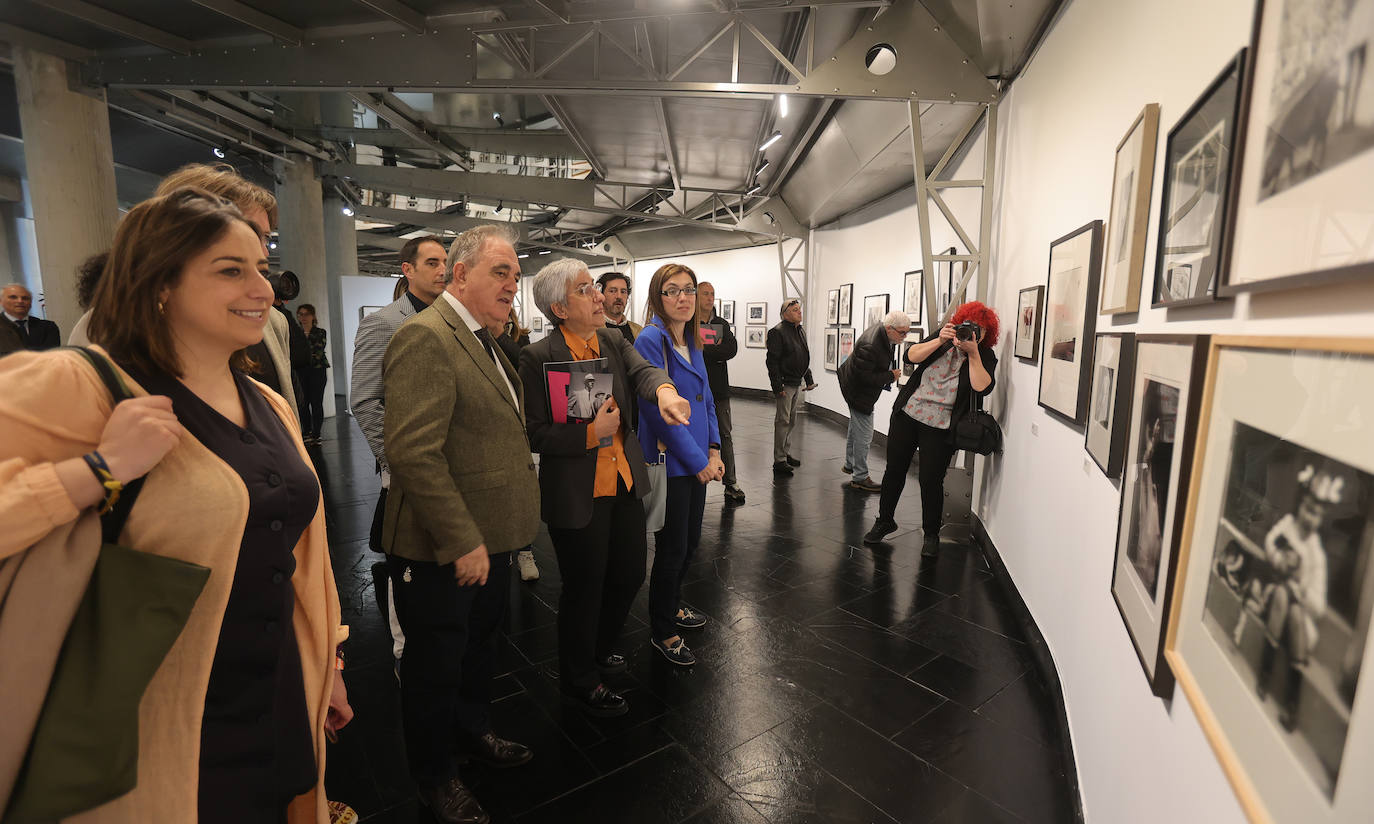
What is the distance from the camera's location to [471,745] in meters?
2.24

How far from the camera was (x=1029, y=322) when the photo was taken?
3.55 meters

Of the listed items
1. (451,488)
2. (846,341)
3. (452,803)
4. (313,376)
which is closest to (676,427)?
(451,488)

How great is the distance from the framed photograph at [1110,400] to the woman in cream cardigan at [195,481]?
6.94 feet

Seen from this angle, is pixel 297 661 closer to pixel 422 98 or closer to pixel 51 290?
pixel 51 290

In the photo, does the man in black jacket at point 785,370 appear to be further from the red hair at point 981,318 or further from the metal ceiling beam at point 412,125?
the metal ceiling beam at point 412,125

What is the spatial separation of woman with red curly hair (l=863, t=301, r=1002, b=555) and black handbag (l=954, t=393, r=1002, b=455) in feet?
0.18

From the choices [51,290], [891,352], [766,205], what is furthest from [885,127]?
[51,290]

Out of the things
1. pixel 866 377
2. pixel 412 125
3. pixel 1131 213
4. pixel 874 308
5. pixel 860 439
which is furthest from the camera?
pixel 874 308

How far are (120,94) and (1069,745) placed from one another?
377 inches

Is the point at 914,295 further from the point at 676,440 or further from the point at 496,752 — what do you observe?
the point at 496,752

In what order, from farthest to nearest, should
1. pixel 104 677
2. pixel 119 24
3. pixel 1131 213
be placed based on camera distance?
pixel 119 24 < pixel 1131 213 < pixel 104 677

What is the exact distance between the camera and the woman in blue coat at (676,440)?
2619mm

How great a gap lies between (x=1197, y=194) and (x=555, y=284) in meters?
1.81

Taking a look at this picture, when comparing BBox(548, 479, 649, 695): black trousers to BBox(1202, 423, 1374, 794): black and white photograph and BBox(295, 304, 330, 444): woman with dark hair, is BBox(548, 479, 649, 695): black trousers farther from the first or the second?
BBox(295, 304, 330, 444): woman with dark hair
